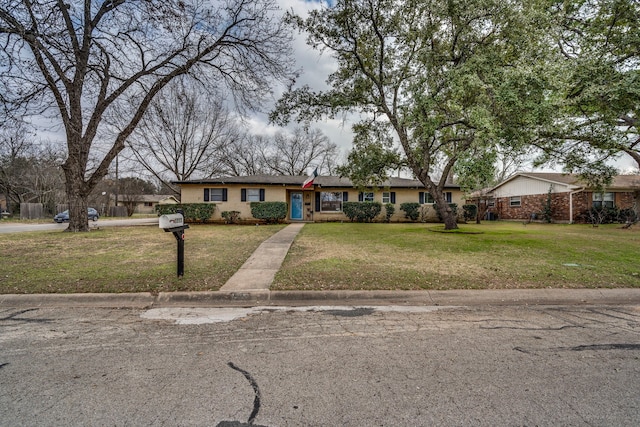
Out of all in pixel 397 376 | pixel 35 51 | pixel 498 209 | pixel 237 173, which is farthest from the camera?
pixel 237 173

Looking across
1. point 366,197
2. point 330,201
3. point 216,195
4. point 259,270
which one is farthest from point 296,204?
point 259,270

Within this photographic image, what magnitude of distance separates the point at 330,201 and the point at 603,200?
736 inches

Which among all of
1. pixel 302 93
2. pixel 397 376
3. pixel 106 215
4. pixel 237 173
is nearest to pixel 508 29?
pixel 302 93

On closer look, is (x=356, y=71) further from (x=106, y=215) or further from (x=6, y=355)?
(x=106, y=215)

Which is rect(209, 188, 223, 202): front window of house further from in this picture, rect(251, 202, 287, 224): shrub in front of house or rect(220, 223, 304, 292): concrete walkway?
rect(220, 223, 304, 292): concrete walkway

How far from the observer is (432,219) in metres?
22.1

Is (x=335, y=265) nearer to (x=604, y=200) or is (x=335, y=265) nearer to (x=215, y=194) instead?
(x=215, y=194)

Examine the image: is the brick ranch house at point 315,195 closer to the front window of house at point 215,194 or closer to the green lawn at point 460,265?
the front window of house at point 215,194

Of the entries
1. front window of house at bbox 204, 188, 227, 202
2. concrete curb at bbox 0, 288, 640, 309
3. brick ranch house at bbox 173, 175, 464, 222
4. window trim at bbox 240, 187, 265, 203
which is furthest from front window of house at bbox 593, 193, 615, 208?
front window of house at bbox 204, 188, 227, 202

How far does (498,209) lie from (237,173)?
29.2 metres

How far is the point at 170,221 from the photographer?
5609mm

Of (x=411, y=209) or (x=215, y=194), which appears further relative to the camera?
(x=411, y=209)

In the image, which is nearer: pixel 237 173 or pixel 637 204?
pixel 637 204

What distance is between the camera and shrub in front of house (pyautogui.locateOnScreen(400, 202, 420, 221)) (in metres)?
21.4
